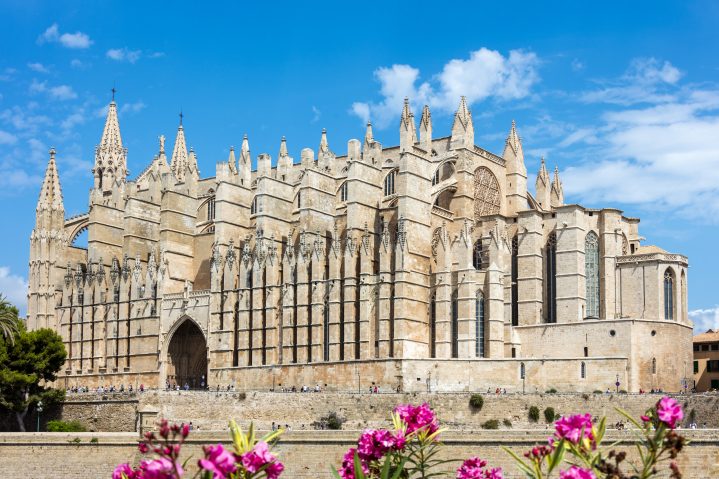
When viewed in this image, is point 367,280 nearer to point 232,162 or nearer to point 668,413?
point 232,162

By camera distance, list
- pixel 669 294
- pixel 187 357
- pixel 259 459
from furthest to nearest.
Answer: pixel 187 357 < pixel 669 294 < pixel 259 459

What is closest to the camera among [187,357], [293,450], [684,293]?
[293,450]

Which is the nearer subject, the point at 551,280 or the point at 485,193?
the point at 551,280

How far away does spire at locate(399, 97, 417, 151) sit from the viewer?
58.0 meters

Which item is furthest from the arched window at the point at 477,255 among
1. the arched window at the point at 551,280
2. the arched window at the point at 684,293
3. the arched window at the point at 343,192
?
the arched window at the point at 343,192

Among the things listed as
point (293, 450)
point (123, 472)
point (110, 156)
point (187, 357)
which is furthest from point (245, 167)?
point (123, 472)

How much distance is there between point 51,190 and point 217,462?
66.9 metres

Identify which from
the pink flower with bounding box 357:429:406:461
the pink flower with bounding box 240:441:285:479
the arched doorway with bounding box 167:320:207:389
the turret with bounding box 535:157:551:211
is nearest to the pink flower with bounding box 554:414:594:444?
the pink flower with bounding box 357:429:406:461

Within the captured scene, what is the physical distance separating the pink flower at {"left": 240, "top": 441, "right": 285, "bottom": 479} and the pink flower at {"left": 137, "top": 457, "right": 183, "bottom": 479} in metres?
0.82

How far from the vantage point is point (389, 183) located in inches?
2537

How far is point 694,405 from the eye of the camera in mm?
44375

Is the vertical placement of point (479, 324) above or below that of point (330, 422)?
above

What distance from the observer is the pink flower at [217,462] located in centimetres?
912

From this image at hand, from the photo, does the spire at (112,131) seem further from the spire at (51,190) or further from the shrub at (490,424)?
the shrub at (490,424)
